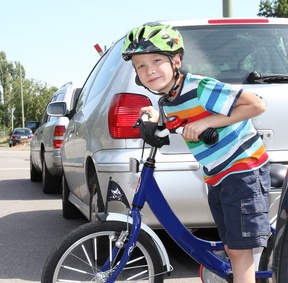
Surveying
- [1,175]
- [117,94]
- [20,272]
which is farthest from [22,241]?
[1,175]

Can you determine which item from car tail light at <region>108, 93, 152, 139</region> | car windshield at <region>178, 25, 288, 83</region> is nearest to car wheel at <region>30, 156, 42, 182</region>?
car tail light at <region>108, 93, 152, 139</region>

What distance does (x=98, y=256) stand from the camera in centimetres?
321

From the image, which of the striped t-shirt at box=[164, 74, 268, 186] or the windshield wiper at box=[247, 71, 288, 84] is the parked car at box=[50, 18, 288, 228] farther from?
the striped t-shirt at box=[164, 74, 268, 186]

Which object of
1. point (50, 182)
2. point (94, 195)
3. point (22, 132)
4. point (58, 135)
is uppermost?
point (94, 195)

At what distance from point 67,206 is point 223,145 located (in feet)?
14.4

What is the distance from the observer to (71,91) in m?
9.20

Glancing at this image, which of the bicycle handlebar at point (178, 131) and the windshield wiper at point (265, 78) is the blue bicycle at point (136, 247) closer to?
the bicycle handlebar at point (178, 131)

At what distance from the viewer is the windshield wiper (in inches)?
162

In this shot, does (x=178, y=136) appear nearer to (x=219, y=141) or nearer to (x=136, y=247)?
(x=136, y=247)

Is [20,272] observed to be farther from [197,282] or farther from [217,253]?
[217,253]

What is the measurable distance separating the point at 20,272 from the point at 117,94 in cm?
157

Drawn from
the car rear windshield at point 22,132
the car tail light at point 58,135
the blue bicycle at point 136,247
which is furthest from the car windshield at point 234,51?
the car rear windshield at point 22,132

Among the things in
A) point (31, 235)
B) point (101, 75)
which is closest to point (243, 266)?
point (101, 75)

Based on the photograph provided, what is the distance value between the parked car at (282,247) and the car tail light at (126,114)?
1932 mm
